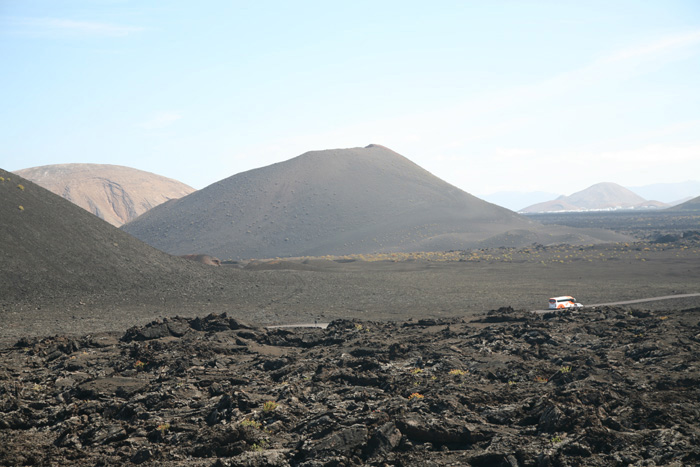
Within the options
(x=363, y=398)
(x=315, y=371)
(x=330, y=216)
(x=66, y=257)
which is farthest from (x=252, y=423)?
(x=330, y=216)

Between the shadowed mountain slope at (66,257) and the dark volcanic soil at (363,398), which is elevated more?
the shadowed mountain slope at (66,257)

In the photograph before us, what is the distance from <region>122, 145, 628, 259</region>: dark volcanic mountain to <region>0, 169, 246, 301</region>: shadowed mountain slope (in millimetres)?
64728

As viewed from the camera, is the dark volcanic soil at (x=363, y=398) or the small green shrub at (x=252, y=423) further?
the small green shrub at (x=252, y=423)

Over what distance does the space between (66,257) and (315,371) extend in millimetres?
34672

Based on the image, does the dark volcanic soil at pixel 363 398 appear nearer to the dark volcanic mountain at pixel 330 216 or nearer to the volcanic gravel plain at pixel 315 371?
the volcanic gravel plain at pixel 315 371

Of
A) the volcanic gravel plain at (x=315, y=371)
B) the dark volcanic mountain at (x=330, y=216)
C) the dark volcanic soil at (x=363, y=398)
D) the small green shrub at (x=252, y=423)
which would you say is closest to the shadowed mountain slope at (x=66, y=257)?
the volcanic gravel plain at (x=315, y=371)

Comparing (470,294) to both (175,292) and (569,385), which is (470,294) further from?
(569,385)

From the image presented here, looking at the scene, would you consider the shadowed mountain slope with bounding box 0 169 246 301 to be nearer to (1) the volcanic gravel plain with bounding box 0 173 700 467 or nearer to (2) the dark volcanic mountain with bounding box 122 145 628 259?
(1) the volcanic gravel plain with bounding box 0 173 700 467

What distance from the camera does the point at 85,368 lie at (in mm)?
24297

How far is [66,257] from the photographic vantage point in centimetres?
4791

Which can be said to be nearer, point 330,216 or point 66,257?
point 66,257

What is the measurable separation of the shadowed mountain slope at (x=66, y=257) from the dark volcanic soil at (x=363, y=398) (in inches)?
622

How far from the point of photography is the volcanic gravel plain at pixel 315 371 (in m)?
13.9

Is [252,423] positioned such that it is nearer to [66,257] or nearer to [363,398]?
[363,398]
